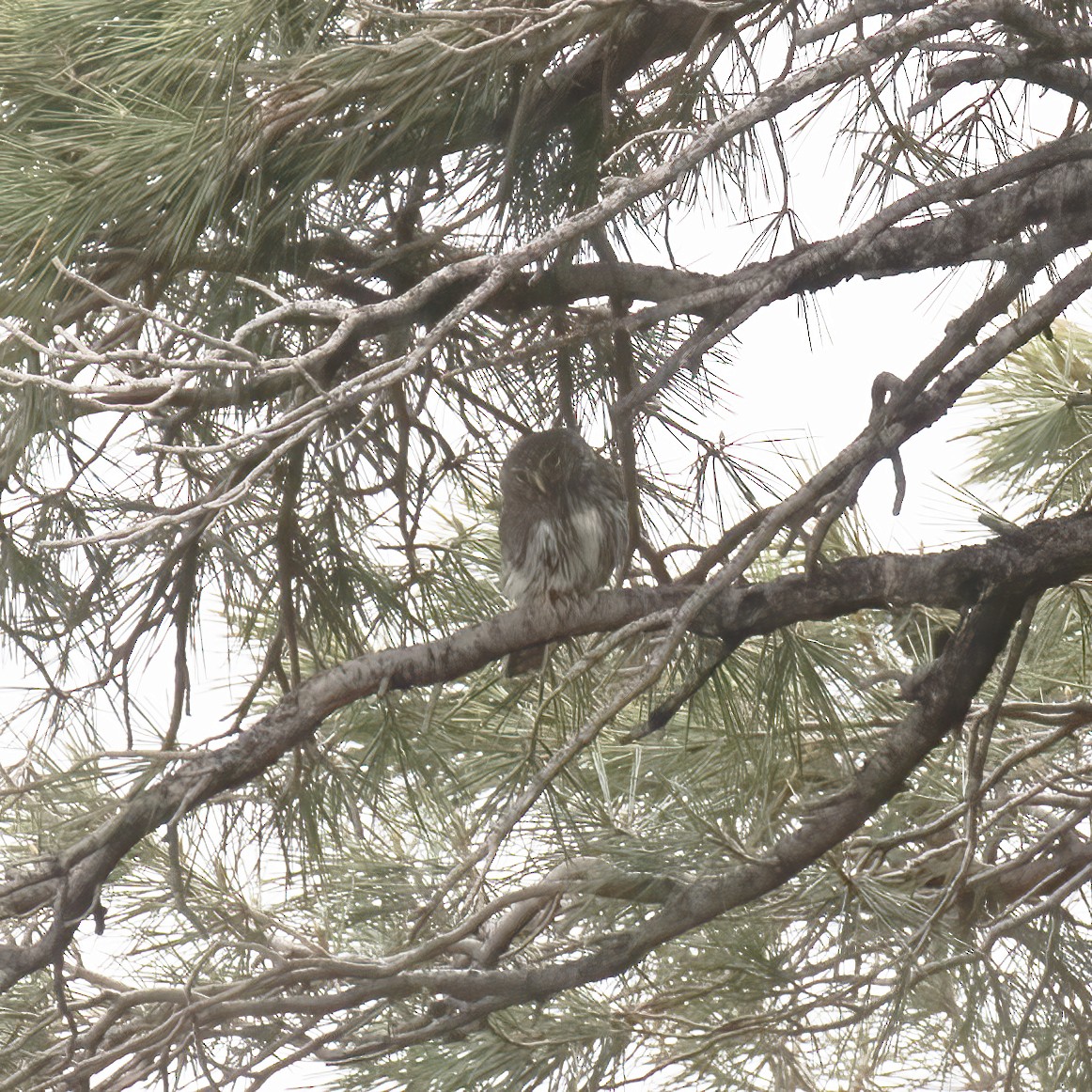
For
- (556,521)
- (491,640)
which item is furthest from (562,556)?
(491,640)

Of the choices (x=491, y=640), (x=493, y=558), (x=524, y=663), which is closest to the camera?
(x=491, y=640)

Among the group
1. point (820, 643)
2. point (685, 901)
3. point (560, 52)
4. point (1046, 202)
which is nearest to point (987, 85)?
point (1046, 202)

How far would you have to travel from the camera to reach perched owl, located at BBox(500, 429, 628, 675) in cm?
193

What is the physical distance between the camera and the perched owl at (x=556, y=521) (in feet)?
6.32

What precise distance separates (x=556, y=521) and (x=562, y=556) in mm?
56

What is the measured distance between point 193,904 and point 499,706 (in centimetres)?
82

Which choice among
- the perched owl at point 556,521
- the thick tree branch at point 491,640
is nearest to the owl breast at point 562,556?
the perched owl at point 556,521

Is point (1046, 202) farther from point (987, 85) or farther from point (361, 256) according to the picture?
Answer: point (361, 256)

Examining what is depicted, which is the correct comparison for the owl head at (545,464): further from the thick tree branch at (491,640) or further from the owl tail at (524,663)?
the thick tree branch at (491,640)

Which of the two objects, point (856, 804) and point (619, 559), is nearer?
point (856, 804)

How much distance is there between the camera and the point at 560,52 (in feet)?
5.71

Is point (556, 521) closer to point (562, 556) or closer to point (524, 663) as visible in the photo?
point (562, 556)

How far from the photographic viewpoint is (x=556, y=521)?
6.44ft

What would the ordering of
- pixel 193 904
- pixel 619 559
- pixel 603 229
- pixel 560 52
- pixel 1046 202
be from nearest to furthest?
pixel 1046 202 < pixel 560 52 < pixel 603 229 < pixel 619 559 < pixel 193 904
